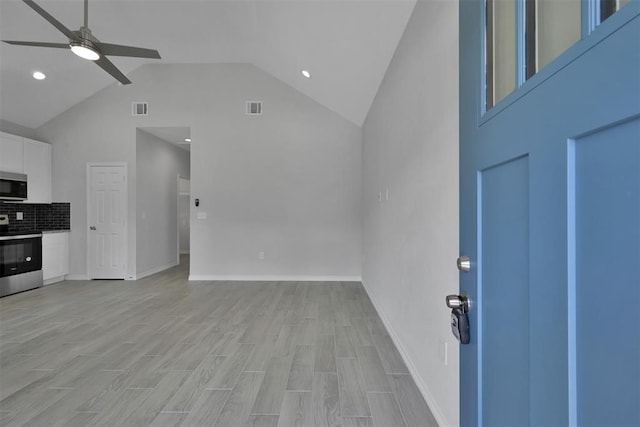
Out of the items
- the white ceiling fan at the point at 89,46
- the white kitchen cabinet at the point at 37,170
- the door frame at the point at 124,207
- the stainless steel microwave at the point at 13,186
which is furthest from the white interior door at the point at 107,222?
the white ceiling fan at the point at 89,46

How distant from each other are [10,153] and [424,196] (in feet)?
20.6

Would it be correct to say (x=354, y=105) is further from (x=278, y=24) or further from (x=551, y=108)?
(x=551, y=108)

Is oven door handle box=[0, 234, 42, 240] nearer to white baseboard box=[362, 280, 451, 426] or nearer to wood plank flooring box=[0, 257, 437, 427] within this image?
wood plank flooring box=[0, 257, 437, 427]

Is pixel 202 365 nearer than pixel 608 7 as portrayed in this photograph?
No

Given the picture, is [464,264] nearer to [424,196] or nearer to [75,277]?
[424,196]

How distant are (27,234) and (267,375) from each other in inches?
194

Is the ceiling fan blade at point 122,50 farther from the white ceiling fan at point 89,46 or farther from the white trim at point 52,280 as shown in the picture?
the white trim at point 52,280

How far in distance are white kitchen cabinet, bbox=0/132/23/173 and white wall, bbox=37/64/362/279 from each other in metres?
0.66

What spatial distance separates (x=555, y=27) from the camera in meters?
0.59

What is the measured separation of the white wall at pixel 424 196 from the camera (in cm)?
165

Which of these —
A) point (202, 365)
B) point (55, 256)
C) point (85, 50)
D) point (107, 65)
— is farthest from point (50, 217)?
point (202, 365)

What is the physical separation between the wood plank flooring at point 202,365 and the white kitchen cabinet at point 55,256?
3.10 ft

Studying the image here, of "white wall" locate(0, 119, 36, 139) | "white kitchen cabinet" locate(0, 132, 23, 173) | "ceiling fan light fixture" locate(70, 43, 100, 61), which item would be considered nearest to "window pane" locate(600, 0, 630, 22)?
"ceiling fan light fixture" locate(70, 43, 100, 61)

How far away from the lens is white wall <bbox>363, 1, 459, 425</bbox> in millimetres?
1647
